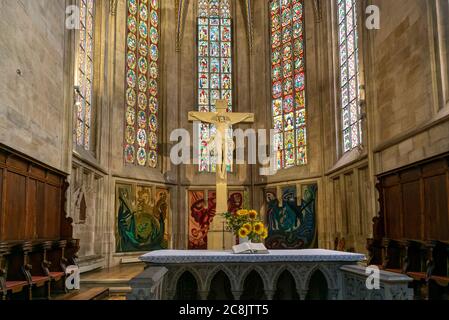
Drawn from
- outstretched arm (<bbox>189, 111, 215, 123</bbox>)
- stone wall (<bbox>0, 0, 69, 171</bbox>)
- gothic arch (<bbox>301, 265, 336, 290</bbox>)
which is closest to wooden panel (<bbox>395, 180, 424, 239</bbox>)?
gothic arch (<bbox>301, 265, 336, 290</bbox>)

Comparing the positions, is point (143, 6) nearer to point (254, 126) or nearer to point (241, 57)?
point (241, 57)

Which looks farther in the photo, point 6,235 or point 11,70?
point 11,70

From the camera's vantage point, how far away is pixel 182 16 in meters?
16.8

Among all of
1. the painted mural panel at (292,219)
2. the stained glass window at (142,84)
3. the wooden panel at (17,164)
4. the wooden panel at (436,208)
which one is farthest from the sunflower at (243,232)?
the stained glass window at (142,84)

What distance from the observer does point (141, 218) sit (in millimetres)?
14383

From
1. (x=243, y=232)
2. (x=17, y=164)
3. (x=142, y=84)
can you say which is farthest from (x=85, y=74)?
(x=243, y=232)

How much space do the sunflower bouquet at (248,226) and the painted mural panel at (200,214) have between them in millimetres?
9413

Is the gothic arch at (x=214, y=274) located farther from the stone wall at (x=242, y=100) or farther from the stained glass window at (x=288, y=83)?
the stained glass window at (x=288, y=83)

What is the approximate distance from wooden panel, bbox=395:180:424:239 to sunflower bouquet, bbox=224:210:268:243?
314cm

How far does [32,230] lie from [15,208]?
76 cm

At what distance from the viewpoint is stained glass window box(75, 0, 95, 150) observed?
11863mm

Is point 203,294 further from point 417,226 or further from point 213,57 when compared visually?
point 213,57
